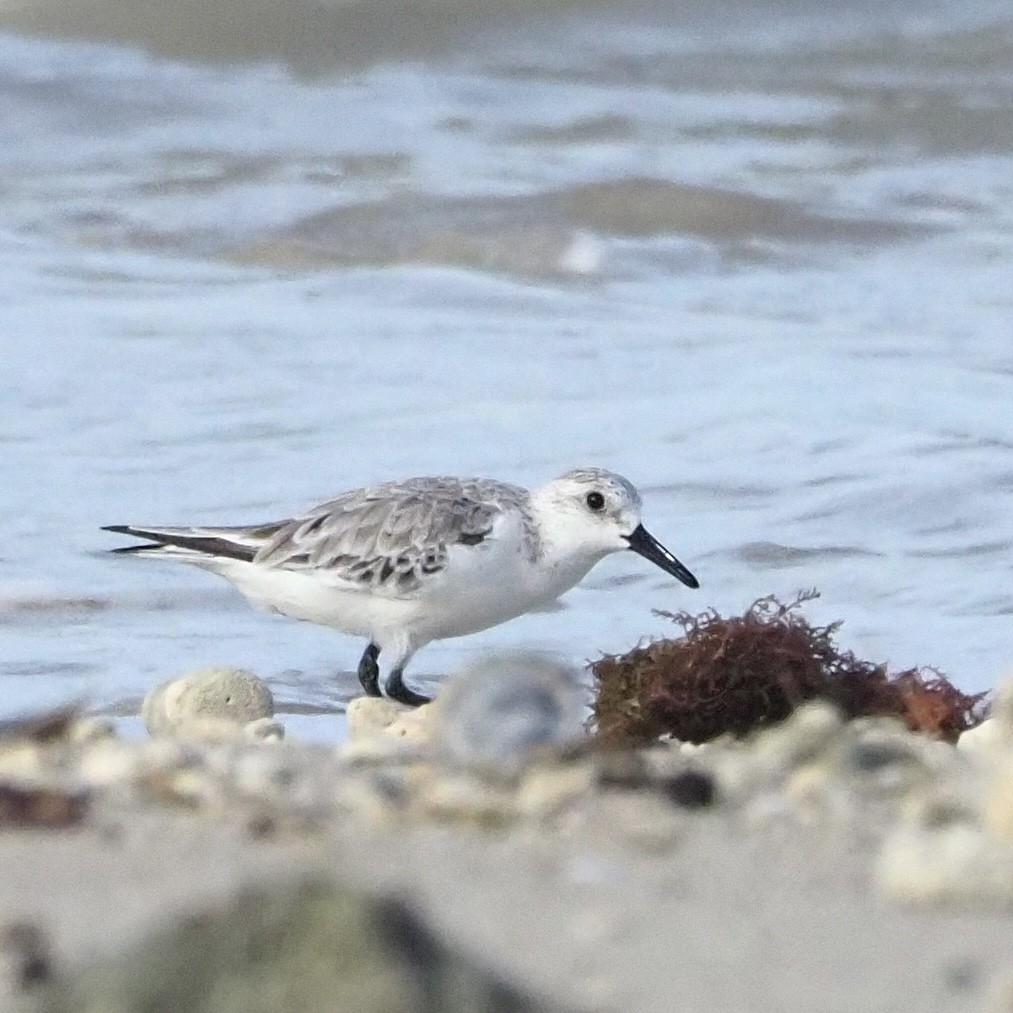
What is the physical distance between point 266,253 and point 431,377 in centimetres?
324

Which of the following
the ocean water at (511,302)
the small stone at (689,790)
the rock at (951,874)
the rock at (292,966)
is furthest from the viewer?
the ocean water at (511,302)

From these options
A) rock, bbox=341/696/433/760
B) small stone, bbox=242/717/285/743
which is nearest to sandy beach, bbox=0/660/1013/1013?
rock, bbox=341/696/433/760

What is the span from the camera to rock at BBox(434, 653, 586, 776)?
3.95 m

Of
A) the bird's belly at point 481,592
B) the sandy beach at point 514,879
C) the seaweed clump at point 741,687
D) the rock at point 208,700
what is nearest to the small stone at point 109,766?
the sandy beach at point 514,879

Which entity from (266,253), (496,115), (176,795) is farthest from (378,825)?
(496,115)

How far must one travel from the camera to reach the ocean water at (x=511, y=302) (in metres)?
7.92

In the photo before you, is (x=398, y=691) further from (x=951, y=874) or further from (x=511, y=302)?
(x=511, y=302)

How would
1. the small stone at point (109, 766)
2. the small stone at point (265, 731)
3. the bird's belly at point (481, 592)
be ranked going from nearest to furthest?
the small stone at point (109, 766) → the small stone at point (265, 731) → the bird's belly at point (481, 592)

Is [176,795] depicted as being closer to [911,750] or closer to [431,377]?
[911,750]

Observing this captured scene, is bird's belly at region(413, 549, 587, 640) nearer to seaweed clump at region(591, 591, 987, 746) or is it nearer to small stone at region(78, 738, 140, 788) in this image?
seaweed clump at region(591, 591, 987, 746)

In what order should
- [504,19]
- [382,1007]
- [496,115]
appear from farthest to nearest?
[504,19] → [496,115] → [382,1007]

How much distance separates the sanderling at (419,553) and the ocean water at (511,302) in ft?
1.08

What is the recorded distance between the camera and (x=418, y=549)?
6391 mm

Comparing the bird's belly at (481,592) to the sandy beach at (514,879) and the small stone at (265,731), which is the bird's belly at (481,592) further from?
the sandy beach at (514,879)
